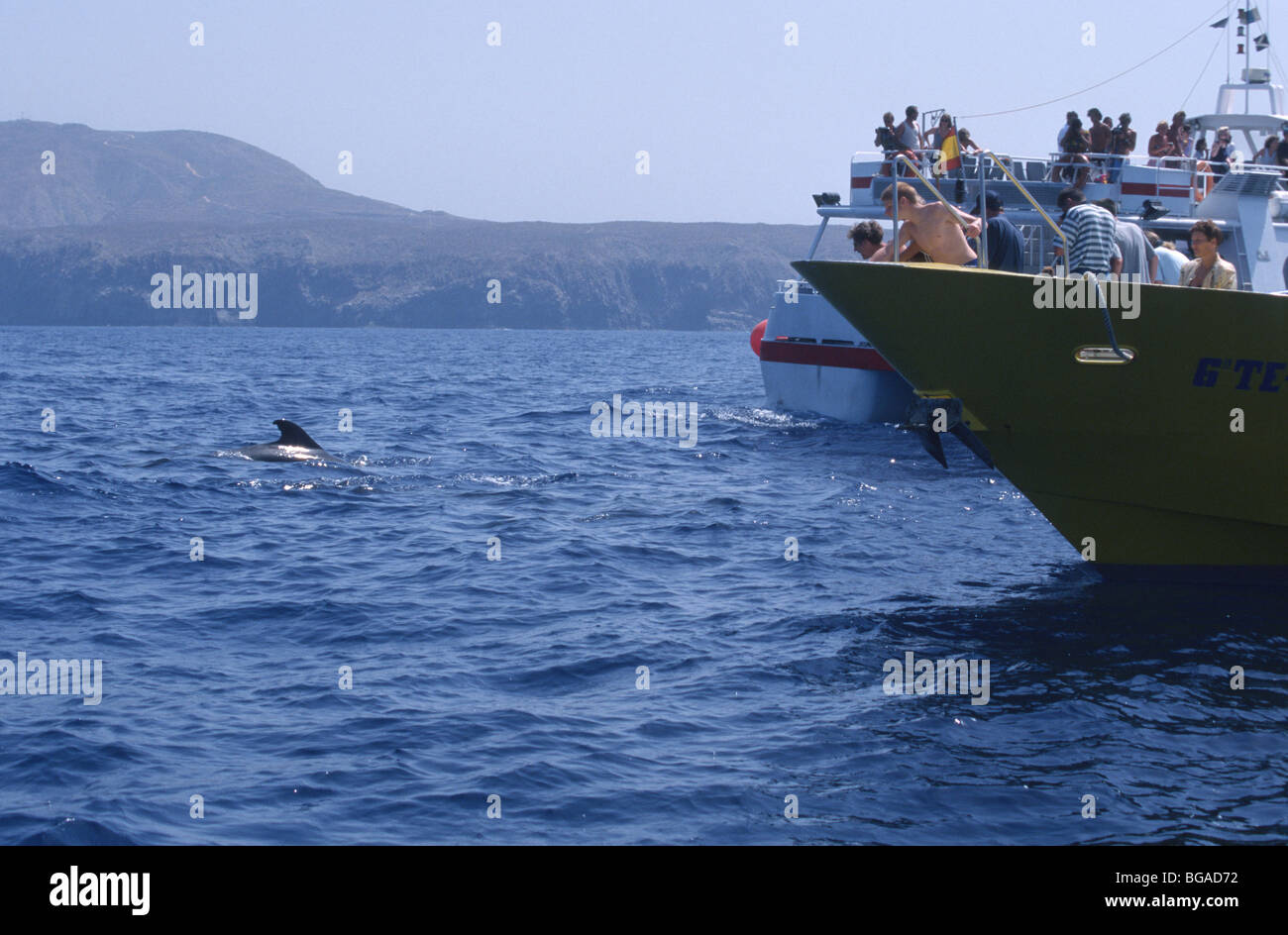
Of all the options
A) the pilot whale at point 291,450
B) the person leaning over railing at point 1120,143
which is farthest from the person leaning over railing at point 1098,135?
the pilot whale at point 291,450

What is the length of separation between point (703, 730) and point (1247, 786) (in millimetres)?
3012

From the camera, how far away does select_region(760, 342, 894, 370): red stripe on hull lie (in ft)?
83.8

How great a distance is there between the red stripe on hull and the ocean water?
6111 mm

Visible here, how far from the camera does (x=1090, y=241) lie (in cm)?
1082

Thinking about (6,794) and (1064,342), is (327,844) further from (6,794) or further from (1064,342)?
(1064,342)

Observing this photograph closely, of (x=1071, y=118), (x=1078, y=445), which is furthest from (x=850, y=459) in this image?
(x=1078, y=445)

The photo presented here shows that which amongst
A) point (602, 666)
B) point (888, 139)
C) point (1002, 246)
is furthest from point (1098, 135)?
point (602, 666)

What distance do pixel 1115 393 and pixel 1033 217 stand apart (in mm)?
14800

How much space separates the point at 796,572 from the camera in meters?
12.8

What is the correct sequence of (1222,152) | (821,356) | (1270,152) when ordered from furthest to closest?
(821,356) < (1222,152) < (1270,152)

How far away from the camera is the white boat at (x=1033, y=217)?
20875 millimetres

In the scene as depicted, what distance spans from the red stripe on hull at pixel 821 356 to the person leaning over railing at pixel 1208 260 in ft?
44.4

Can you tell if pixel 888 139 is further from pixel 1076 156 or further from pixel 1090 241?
pixel 1090 241

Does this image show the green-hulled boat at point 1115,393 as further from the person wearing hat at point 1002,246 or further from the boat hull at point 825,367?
the boat hull at point 825,367
